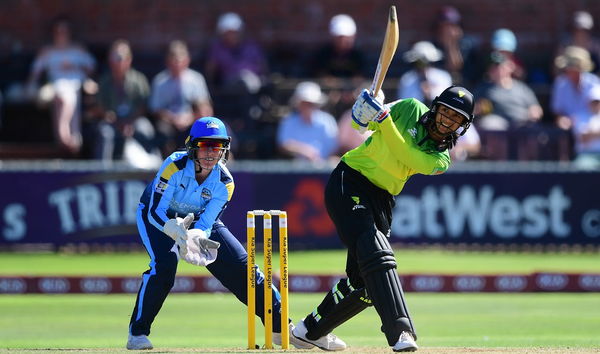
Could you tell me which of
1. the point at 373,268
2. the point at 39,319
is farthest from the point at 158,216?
the point at 39,319

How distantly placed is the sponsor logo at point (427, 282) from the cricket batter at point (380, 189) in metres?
3.65

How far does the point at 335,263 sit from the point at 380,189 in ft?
16.5

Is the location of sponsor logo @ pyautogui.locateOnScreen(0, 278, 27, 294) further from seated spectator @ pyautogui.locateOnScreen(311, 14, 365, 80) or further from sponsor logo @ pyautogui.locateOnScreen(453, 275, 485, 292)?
seated spectator @ pyautogui.locateOnScreen(311, 14, 365, 80)

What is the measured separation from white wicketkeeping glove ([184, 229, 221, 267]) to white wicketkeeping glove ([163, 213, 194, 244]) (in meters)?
0.03

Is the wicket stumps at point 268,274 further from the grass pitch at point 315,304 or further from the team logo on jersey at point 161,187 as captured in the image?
the team logo on jersey at point 161,187

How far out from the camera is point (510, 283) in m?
10.4

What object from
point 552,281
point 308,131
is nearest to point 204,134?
point 552,281

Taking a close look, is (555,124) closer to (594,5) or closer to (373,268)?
(594,5)

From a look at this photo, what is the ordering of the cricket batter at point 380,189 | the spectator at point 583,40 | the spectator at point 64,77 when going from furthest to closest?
the spectator at point 583,40, the spectator at point 64,77, the cricket batter at point 380,189

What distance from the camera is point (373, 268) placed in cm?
619

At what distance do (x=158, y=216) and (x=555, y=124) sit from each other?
782cm

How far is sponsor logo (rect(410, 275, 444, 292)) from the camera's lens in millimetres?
10250

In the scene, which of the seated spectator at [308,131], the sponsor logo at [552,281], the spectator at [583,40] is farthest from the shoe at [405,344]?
the spectator at [583,40]

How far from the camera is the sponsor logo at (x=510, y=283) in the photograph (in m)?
10.3
